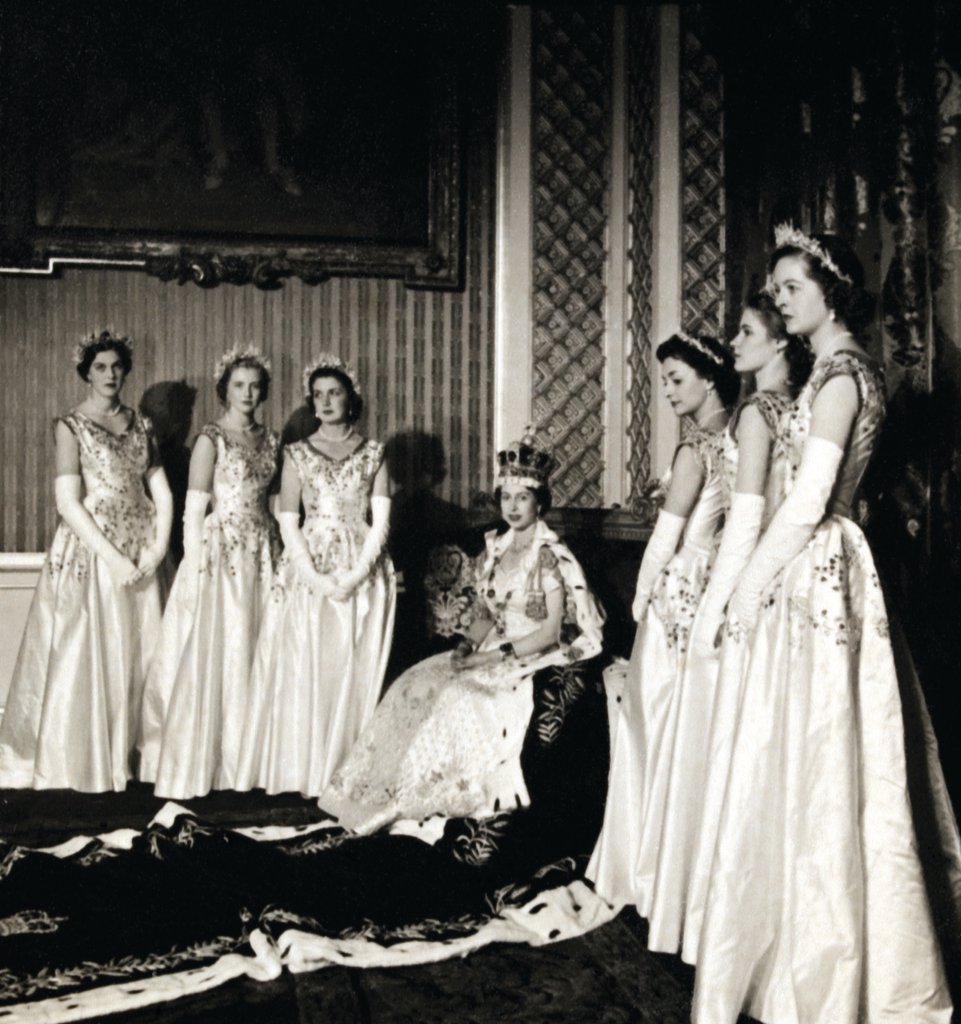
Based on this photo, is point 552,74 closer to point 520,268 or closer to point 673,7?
point 673,7

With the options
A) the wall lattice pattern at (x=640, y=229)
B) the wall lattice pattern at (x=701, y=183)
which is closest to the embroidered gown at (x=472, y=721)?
the wall lattice pattern at (x=640, y=229)

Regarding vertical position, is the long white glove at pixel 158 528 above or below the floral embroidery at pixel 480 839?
above

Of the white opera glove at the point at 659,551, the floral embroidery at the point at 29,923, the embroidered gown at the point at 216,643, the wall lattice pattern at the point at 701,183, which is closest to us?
the floral embroidery at the point at 29,923

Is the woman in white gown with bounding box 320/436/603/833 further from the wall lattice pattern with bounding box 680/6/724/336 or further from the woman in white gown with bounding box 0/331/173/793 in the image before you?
the wall lattice pattern with bounding box 680/6/724/336

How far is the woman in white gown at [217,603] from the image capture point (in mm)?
4340

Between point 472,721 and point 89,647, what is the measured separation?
5.80 feet

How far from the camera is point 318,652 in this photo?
14.4 ft

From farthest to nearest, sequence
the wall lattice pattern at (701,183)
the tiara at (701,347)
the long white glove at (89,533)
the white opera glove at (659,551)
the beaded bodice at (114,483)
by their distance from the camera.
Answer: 1. the wall lattice pattern at (701,183)
2. the beaded bodice at (114,483)
3. the long white glove at (89,533)
4. the tiara at (701,347)
5. the white opera glove at (659,551)

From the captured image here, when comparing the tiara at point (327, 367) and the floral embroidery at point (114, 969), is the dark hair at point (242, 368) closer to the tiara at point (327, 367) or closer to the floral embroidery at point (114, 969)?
the tiara at point (327, 367)

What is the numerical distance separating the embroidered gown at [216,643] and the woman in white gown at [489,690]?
60 cm

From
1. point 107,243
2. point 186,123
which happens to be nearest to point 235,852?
point 107,243

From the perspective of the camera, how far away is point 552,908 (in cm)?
304

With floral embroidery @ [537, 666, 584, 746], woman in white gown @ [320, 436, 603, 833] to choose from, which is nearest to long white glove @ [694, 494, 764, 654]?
floral embroidery @ [537, 666, 584, 746]

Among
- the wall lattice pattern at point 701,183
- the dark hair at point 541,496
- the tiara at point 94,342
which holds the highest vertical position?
the wall lattice pattern at point 701,183
